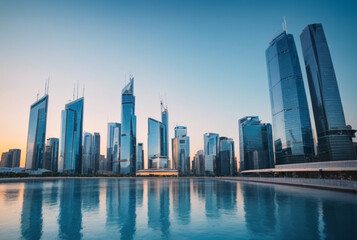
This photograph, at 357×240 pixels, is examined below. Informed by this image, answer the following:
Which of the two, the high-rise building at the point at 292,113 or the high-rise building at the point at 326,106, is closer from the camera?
the high-rise building at the point at 326,106

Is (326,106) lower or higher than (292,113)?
higher

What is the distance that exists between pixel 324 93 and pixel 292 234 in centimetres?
19009

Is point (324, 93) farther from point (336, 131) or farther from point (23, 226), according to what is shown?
point (23, 226)

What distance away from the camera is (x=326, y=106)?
173 m

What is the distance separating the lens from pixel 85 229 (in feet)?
52.7

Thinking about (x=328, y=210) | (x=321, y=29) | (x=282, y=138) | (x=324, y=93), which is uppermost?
(x=321, y=29)

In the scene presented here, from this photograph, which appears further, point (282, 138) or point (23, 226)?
point (282, 138)

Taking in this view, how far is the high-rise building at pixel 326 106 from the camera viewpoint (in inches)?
6772

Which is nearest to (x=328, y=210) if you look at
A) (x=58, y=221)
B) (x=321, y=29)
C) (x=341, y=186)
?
(x=341, y=186)

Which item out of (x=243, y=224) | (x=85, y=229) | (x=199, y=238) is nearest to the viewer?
(x=199, y=238)

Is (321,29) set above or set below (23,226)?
above

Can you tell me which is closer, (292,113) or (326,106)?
(326,106)

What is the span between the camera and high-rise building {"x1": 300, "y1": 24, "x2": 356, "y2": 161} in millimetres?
172000

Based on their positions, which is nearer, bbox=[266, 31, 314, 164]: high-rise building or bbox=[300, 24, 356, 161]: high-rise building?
bbox=[300, 24, 356, 161]: high-rise building
